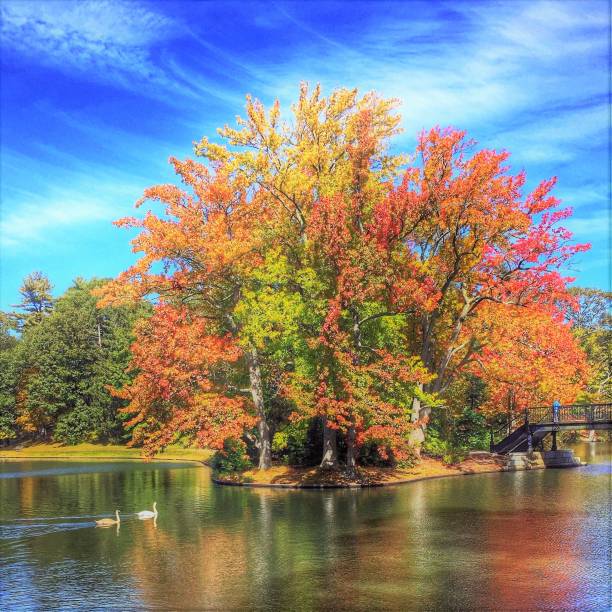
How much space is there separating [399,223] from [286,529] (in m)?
18.9

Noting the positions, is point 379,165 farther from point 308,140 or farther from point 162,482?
point 162,482

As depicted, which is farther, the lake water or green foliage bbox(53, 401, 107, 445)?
green foliage bbox(53, 401, 107, 445)

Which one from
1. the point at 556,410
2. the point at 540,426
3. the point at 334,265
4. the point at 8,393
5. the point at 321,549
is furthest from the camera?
the point at 8,393

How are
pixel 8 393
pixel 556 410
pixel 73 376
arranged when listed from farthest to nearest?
pixel 8 393 < pixel 73 376 < pixel 556 410

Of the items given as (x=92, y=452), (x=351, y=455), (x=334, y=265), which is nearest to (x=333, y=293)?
(x=334, y=265)

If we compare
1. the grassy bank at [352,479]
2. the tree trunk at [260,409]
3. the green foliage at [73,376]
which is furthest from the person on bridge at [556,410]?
the green foliage at [73,376]

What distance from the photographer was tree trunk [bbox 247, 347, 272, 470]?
131 ft

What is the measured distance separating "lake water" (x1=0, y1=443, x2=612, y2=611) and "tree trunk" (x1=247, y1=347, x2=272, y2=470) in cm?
397

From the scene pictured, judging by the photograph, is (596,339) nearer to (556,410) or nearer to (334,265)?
(556,410)

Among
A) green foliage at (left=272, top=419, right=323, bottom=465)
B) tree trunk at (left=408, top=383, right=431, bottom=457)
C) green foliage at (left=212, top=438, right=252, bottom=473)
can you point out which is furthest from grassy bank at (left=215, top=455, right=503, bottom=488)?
tree trunk at (left=408, top=383, right=431, bottom=457)

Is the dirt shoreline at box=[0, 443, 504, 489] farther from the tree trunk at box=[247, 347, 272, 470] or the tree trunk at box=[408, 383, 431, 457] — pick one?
the tree trunk at box=[408, 383, 431, 457]

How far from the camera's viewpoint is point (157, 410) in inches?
1506

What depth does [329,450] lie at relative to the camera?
3791cm

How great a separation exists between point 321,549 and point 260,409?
1960 cm
